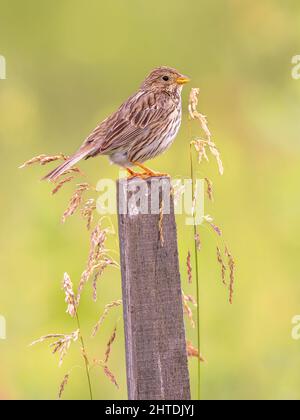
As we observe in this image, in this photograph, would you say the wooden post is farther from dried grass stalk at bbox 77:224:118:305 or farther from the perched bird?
the perched bird

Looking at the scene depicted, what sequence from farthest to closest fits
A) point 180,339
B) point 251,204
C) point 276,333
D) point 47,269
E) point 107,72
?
point 107,72 → point 251,204 → point 47,269 → point 276,333 → point 180,339

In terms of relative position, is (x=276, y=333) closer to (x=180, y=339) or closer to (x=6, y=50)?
(x=180, y=339)

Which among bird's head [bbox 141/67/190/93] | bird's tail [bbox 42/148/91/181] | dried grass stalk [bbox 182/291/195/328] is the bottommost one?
dried grass stalk [bbox 182/291/195/328]

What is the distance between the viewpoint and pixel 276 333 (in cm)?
707

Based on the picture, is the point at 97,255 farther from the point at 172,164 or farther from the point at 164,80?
the point at 172,164

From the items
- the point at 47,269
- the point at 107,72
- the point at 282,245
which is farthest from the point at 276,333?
the point at 107,72

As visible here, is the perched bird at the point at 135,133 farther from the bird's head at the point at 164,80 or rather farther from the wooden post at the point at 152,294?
the wooden post at the point at 152,294

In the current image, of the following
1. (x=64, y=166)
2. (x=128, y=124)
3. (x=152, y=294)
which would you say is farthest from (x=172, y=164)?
(x=152, y=294)

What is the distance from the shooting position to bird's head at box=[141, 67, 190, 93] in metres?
6.57

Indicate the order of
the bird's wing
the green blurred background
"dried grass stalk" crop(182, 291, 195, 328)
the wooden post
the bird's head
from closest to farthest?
the wooden post, "dried grass stalk" crop(182, 291, 195, 328), the bird's wing, the bird's head, the green blurred background

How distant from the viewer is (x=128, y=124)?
617 cm

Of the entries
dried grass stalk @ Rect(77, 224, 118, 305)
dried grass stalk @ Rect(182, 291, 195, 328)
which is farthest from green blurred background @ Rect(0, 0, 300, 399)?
dried grass stalk @ Rect(77, 224, 118, 305)

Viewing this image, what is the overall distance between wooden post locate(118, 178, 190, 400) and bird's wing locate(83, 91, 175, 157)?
1.28 meters
